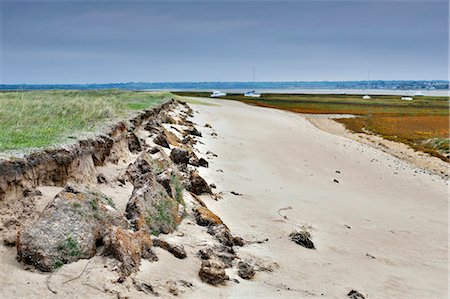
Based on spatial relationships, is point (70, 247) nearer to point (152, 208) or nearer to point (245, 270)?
point (152, 208)

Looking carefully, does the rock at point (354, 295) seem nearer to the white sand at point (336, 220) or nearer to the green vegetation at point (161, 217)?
the white sand at point (336, 220)

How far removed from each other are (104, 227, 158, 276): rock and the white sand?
157 cm

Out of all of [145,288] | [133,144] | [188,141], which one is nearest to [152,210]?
[145,288]

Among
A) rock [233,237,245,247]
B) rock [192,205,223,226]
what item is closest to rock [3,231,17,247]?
rock [192,205,223,226]

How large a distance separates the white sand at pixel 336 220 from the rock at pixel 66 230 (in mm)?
2531

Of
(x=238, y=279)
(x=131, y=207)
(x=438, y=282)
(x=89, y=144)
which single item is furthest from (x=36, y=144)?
(x=438, y=282)

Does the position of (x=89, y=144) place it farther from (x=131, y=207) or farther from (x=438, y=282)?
(x=438, y=282)

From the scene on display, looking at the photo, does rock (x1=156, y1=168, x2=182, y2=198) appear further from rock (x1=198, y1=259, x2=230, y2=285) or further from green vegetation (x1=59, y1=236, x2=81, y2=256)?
green vegetation (x1=59, y1=236, x2=81, y2=256)

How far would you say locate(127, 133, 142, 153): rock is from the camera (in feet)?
51.1

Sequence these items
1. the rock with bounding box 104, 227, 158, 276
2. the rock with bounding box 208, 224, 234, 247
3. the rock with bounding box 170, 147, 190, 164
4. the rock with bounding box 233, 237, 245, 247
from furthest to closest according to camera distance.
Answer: the rock with bounding box 170, 147, 190, 164 < the rock with bounding box 233, 237, 245, 247 < the rock with bounding box 208, 224, 234, 247 < the rock with bounding box 104, 227, 158, 276

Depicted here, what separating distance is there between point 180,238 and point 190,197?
270 cm

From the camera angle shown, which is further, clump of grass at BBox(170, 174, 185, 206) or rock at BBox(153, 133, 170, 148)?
rock at BBox(153, 133, 170, 148)

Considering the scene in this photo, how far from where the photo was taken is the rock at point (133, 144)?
51.1ft

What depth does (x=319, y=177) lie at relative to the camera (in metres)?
19.9
